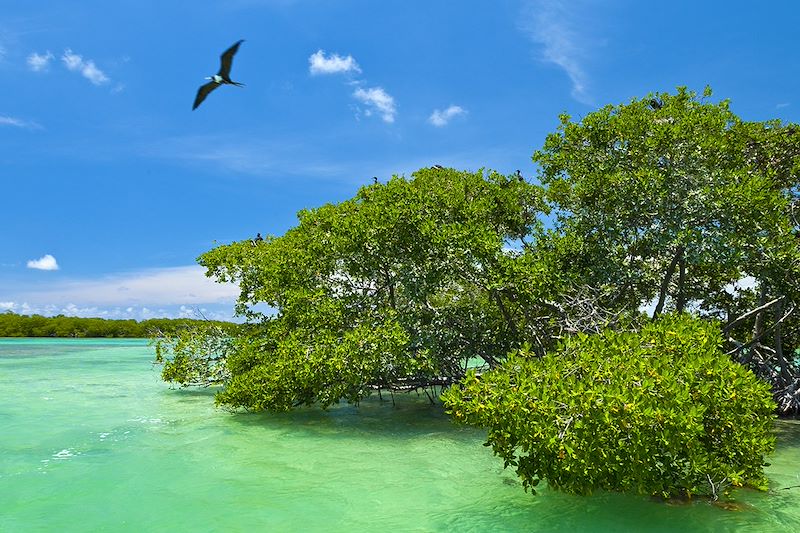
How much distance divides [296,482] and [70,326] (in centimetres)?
8271

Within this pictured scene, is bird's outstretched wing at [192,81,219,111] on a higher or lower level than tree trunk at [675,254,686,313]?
higher

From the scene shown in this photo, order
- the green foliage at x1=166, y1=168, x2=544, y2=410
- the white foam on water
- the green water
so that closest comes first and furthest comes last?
the green water
the white foam on water
the green foliage at x1=166, y1=168, x2=544, y2=410

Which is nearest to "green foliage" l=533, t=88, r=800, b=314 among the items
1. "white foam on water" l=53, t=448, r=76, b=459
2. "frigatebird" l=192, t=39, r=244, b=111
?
"frigatebird" l=192, t=39, r=244, b=111

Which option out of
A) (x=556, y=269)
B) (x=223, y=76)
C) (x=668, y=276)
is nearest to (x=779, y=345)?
(x=668, y=276)

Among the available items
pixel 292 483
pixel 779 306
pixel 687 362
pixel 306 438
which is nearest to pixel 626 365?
pixel 687 362

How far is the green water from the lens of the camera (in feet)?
20.6

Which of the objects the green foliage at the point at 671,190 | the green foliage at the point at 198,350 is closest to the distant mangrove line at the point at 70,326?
the green foliage at the point at 198,350

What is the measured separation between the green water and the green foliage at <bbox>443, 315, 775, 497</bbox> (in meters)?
0.41

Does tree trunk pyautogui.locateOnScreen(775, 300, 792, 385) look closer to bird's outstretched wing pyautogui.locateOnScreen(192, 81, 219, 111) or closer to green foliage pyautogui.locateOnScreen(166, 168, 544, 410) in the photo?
green foliage pyautogui.locateOnScreen(166, 168, 544, 410)

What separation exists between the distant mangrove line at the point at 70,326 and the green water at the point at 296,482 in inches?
2428

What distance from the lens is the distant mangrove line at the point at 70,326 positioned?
74312mm

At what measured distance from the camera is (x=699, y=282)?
1301 centimetres

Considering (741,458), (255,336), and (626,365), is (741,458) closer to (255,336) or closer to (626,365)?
(626,365)

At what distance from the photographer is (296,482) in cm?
781
